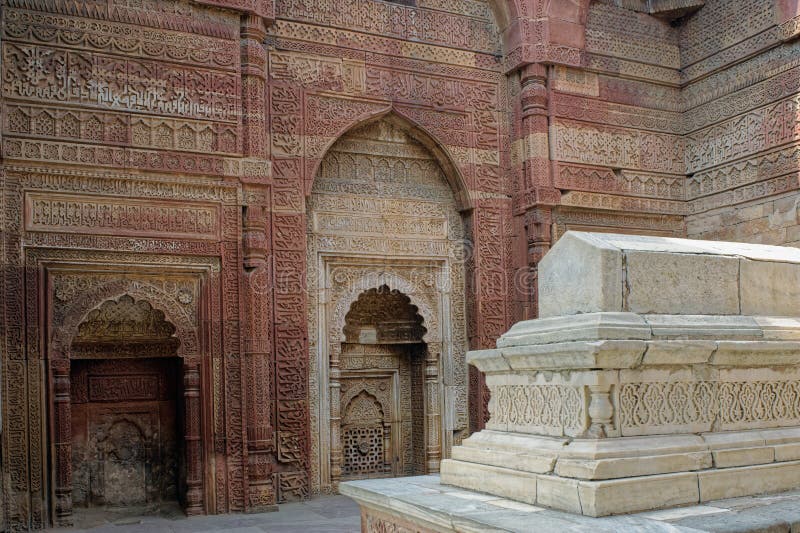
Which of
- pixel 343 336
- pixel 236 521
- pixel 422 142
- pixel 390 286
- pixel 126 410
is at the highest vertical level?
pixel 422 142

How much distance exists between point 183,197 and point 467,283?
269cm

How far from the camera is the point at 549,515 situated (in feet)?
9.96

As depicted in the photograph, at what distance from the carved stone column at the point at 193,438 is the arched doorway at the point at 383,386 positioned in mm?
1519

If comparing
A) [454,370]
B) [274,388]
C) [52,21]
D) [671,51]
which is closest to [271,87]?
[52,21]

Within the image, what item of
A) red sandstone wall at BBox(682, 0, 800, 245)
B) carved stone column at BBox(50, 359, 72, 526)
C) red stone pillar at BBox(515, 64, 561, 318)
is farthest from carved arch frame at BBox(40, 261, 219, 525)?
red sandstone wall at BBox(682, 0, 800, 245)

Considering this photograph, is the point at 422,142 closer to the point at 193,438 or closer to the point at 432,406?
the point at 432,406

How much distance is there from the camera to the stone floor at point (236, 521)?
5.39 meters

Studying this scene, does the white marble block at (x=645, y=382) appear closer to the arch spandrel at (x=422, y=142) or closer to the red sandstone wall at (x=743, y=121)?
the arch spandrel at (x=422, y=142)

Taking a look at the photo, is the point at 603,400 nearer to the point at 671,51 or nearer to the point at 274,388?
the point at 274,388

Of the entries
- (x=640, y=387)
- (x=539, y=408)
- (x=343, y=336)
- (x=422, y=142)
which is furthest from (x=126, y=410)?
(x=640, y=387)

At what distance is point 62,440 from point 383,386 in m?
2.85

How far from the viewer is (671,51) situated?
8250 millimetres

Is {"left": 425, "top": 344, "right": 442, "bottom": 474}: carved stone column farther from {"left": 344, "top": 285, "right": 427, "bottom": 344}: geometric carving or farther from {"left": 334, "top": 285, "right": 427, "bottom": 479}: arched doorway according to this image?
{"left": 344, "top": 285, "right": 427, "bottom": 344}: geometric carving

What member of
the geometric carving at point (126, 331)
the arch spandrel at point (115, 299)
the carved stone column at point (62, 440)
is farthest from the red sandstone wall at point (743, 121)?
the carved stone column at point (62, 440)
